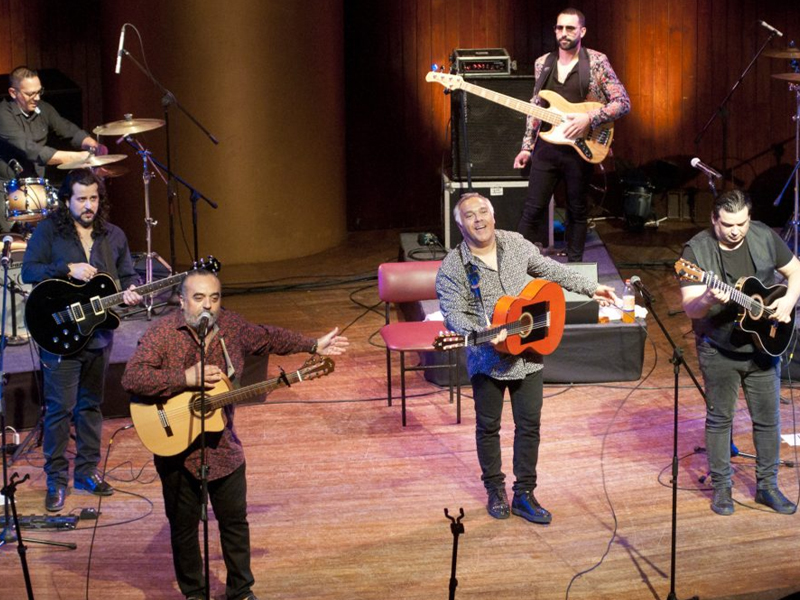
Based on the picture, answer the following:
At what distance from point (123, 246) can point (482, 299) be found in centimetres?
218

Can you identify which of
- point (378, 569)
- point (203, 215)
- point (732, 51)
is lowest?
point (378, 569)

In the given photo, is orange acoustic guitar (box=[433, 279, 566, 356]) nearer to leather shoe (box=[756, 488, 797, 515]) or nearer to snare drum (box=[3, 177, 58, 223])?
leather shoe (box=[756, 488, 797, 515])

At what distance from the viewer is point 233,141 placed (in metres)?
11.5

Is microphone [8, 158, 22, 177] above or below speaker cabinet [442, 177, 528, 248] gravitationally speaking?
above

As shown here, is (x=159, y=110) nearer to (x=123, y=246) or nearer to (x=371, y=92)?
(x=371, y=92)

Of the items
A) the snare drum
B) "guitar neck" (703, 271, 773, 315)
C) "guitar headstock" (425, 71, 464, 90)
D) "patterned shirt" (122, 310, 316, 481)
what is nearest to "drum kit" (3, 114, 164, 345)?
the snare drum

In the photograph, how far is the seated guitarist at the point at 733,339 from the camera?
592 centimetres

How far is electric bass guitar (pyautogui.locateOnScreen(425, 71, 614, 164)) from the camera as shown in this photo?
8625mm

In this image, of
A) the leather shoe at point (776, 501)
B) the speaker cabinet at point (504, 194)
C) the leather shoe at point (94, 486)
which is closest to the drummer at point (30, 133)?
the speaker cabinet at point (504, 194)

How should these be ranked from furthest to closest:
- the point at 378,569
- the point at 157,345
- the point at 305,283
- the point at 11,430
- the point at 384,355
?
the point at 305,283 → the point at 384,355 → the point at 11,430 → the point at 378,569 → the point at 157,345

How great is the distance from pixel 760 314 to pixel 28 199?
5.71 meters

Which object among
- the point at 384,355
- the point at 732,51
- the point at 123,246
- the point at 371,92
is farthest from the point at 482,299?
the point at 732,51

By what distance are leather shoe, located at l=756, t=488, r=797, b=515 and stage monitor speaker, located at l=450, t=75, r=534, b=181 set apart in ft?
14.1

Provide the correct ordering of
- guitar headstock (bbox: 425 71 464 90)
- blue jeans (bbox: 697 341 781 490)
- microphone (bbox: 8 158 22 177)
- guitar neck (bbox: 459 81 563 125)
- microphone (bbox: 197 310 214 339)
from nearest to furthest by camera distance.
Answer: microphone (bbox: 197 310 214 339) < blue jeans (bbox: 697 341 781 490) < guitar headstock (bbox: 425 71 464 90) < guitar neck (bbox: 459 81 563 125) < microphone (bbox: 8 158 22 177)
